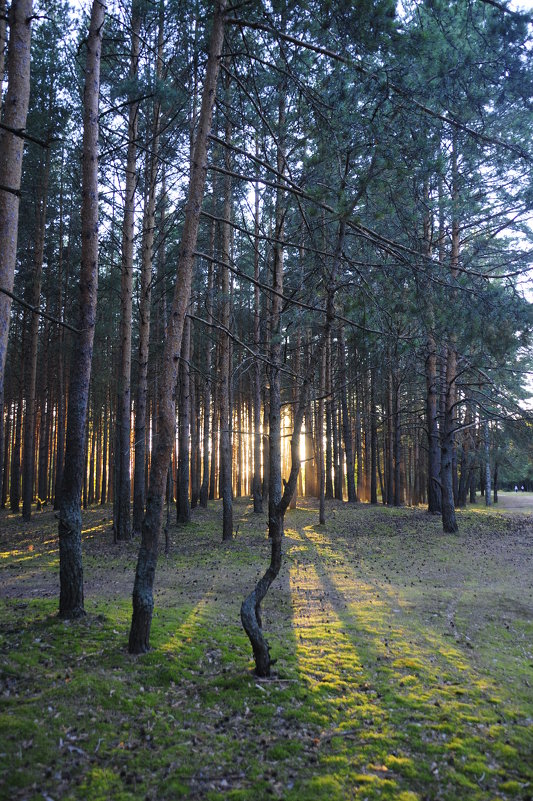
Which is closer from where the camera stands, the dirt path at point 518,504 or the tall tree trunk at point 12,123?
the tall tree trunk at point 12,123

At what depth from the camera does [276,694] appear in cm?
539

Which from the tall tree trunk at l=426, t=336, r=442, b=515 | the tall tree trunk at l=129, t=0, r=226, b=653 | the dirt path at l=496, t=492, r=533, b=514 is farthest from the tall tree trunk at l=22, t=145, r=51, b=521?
the dirt path at l=496, t=492, r=533, b=514

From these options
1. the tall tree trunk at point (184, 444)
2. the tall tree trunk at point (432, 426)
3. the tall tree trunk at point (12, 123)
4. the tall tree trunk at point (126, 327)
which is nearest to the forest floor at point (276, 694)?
the tall tree trunk at point (126, 327)

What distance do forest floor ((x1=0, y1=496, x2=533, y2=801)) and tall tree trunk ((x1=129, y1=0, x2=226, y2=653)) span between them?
579mm

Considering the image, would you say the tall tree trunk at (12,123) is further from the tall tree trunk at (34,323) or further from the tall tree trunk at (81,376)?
the tall tree trunk at (34,323)

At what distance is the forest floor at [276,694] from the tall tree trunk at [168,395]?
579mm

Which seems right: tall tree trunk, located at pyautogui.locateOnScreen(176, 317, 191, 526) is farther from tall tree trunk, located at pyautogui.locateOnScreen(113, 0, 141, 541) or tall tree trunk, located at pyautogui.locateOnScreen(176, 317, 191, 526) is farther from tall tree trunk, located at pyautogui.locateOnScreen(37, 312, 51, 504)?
tall tree trunk, located at pyautogui.locateOnScreen(37, 312, 51, 504)

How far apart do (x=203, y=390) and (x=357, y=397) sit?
9415 mm

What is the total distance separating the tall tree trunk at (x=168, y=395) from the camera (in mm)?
5910

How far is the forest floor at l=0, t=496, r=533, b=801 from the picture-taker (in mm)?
3977

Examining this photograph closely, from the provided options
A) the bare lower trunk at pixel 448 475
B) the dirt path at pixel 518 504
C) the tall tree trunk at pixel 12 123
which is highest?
the tall tree trunk at pixel 12 123

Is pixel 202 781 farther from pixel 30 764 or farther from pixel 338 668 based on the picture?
pixel 338 668

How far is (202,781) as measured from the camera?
393cm

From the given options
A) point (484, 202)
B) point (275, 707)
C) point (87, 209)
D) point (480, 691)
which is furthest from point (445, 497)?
point (87, 209)
